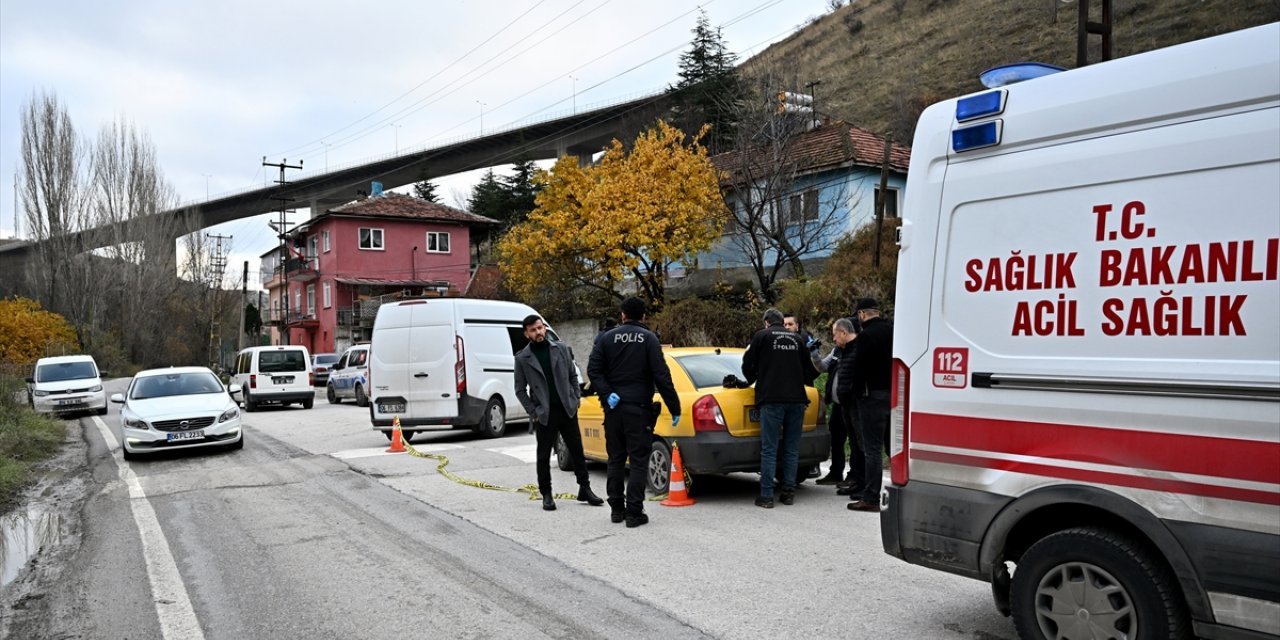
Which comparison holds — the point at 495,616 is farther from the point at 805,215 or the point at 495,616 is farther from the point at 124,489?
the point at 805,215

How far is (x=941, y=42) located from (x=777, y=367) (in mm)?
52766

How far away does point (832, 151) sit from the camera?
2564 cm

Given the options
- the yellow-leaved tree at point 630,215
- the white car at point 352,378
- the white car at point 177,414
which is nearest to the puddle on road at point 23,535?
the white car at point 177,414

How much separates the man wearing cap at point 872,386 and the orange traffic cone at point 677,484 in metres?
1.57

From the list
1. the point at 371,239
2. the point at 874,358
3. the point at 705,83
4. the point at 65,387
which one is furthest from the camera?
the point at 371,239

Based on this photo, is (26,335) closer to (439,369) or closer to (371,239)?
(371,239)

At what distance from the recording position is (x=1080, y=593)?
12.9ft

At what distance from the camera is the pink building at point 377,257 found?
51.5 metres

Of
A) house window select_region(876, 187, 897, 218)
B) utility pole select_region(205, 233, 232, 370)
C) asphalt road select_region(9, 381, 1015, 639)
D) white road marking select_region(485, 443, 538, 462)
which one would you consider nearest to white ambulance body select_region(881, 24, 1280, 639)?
asphalt road select_region(9, 381, 1015, 639)

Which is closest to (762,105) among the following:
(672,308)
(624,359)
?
(672,308)

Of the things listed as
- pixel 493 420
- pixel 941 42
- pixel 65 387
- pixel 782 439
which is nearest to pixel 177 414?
pixel 493 420

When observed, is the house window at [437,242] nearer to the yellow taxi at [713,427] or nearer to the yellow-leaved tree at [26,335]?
the yellow-leaved tree at [26,335]

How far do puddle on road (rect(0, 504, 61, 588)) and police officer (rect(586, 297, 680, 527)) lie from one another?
4615mm

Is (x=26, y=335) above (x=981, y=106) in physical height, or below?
below
